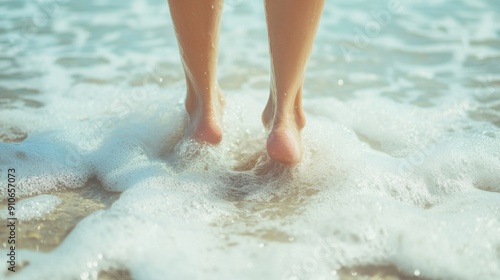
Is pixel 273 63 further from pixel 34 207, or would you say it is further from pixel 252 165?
pixel 34 207

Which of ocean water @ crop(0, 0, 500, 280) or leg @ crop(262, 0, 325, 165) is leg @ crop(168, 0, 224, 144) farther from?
leg @ crop(262, 0, 325, 165)

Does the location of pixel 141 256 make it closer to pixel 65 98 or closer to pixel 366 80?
pixel 65 98

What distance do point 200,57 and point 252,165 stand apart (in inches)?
17.2

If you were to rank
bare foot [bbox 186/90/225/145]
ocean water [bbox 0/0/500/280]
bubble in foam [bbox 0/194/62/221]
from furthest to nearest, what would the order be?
bare foot [bbox 186/90/225/145]
bubble in foam [bbox 0/194/62/221]
ocean water [bbox 0/0/500/280]

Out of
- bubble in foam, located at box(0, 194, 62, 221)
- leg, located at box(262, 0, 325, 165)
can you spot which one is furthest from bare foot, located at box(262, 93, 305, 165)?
bubble in foam, located at box(0, 194, 62, 221)

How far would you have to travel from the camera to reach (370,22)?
4.06 m

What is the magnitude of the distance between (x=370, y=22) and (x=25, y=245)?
3118mm

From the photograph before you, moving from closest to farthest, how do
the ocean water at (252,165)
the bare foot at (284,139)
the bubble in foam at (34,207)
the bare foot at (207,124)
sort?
the ocean water at (252,165), the bubble in foam at (34,207), the bare foot at (284,139), the bare foot at (207,124)

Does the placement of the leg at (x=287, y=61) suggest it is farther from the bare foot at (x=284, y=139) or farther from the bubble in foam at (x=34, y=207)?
A: the bubble in foam at (x=34, y=207)

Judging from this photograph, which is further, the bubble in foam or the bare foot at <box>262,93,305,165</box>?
the bare foot at <box>262,93,305,165</box>

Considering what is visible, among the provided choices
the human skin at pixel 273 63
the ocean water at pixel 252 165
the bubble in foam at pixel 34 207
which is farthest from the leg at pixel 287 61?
the bubble in foam at pixel 34 207

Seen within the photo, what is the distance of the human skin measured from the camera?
175cm

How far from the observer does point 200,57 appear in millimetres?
1968

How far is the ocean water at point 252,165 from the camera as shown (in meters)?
1.52
